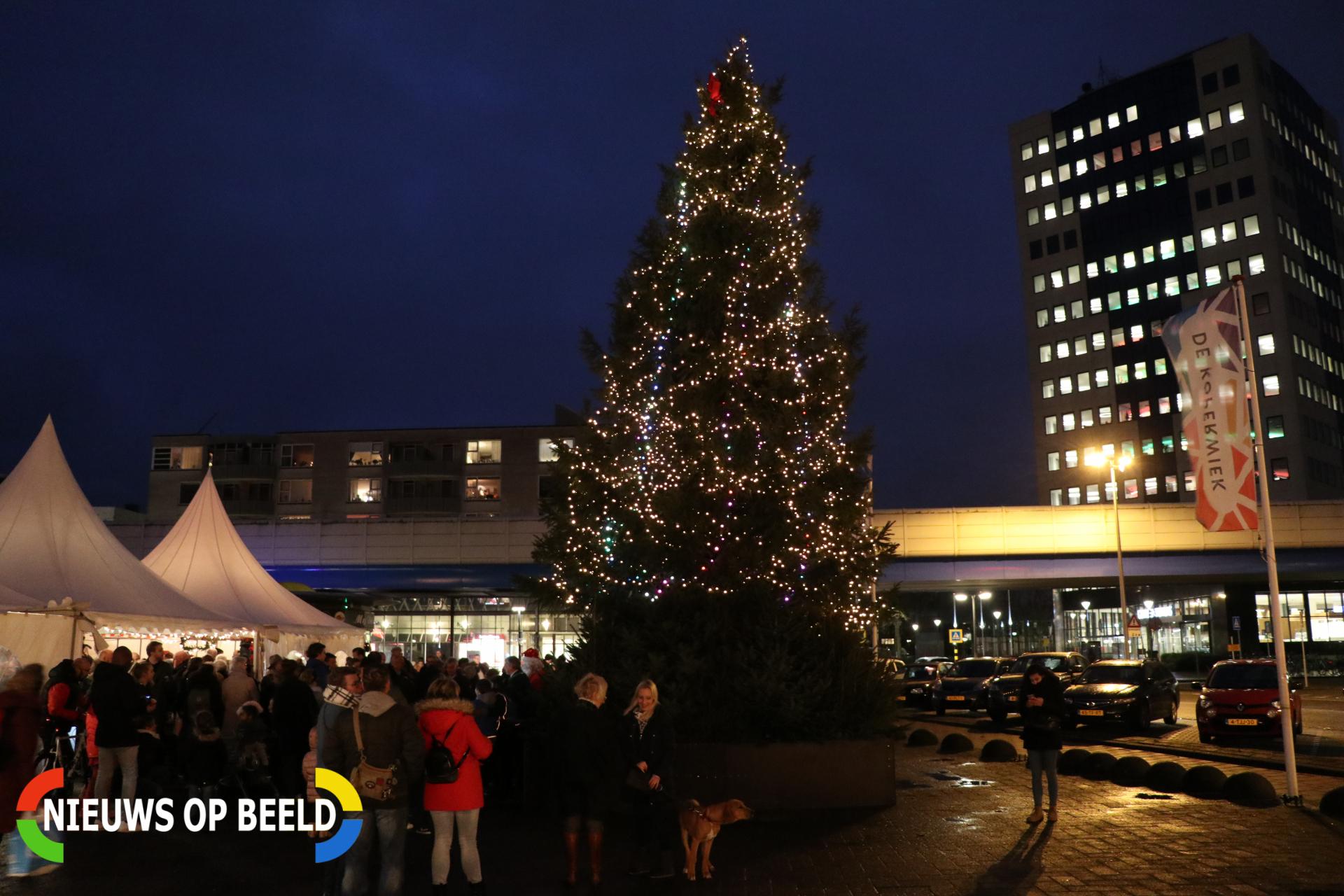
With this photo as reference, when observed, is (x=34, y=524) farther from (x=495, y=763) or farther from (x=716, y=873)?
(x=716, y=873)

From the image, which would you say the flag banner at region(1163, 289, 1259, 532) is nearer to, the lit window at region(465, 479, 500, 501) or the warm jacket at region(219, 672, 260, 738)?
the warm jacket at region(219, 672, 260, 738)

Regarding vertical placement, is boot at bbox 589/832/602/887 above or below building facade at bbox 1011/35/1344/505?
below

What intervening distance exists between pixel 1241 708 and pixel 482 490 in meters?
63.8

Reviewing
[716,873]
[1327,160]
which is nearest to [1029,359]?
[1327,160]

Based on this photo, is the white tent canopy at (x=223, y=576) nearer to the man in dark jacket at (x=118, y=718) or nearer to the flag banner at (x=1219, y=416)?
the man in dark jacket at (x=118, y=718)

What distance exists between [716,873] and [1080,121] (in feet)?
345

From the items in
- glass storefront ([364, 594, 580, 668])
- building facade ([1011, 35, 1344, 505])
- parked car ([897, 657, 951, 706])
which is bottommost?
parked car ([897, 657, 951, 706])

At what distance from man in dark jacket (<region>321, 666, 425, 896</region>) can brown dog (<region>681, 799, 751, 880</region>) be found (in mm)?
2698

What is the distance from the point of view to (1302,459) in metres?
85.6

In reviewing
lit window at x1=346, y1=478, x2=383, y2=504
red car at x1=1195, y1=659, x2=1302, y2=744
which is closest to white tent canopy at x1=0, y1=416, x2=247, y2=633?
red car at x1=1195, y1=659, x2=1302, y2=744

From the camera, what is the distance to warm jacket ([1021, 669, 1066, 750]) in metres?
12.0

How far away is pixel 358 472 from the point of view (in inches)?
3223

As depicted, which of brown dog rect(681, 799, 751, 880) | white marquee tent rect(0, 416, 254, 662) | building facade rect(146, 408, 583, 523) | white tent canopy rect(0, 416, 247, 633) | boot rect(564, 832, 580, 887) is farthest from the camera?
building facade rect(146, 408, 583, 523)

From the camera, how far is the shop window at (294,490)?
82.3 m
